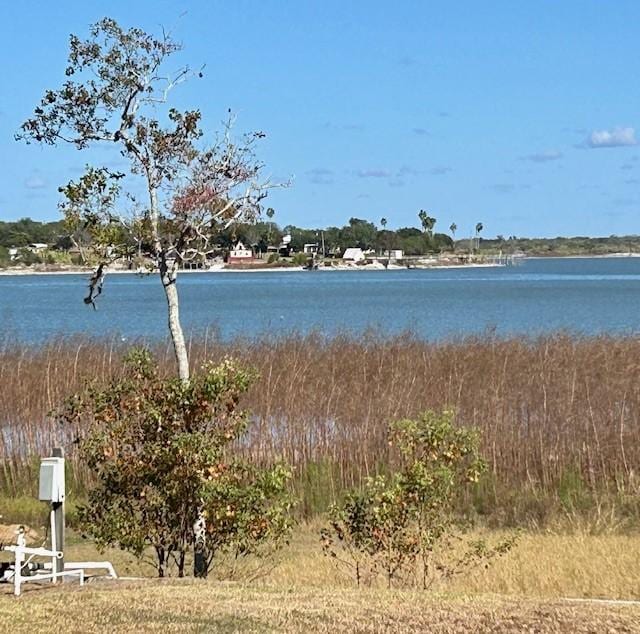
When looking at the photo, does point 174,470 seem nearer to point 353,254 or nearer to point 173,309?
point 173,309

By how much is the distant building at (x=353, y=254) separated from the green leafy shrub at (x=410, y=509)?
16669 cm

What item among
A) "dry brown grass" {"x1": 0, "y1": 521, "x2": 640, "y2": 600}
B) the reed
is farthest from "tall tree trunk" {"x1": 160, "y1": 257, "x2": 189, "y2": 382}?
the reed

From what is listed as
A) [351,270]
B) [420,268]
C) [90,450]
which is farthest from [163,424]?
[420,268]

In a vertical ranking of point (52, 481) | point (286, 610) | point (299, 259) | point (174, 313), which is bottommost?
point (299, 259)

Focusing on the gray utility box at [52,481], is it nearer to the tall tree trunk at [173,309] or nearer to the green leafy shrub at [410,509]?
the tall tree trunk at [173,309]

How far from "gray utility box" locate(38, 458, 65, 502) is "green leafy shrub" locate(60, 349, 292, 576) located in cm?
36

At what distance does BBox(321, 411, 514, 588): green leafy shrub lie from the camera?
1050 cm

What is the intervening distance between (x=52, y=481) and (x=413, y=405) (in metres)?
8.99

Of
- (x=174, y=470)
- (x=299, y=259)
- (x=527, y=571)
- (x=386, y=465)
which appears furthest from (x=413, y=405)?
(x=299, y=259)

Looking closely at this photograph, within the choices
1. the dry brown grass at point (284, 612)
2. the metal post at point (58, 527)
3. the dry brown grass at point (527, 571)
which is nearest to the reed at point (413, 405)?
the dry brown grass at point (527, 571)

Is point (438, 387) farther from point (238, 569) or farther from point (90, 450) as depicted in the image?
point (90, 450)

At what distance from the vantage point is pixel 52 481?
32.6 feet

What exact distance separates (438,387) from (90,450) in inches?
381

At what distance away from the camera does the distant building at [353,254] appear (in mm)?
178500
